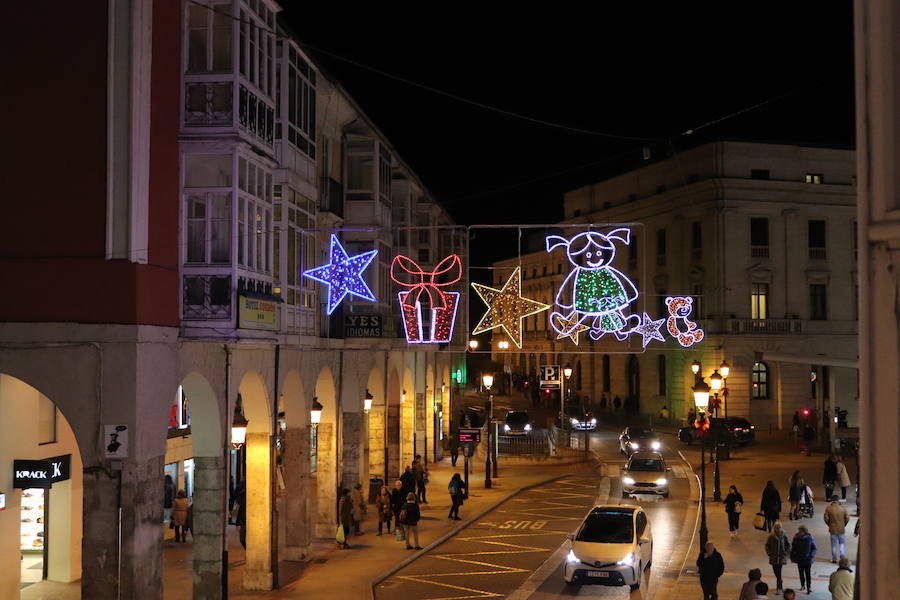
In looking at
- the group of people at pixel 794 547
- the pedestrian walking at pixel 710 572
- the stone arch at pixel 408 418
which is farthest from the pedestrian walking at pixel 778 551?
the stone arch at pixel 408 418

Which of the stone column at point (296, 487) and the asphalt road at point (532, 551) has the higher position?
the stone column at point (296, 487)

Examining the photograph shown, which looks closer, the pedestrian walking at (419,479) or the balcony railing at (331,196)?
the balcony railing at (331,196)

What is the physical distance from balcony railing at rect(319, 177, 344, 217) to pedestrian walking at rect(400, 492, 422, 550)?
8.63m

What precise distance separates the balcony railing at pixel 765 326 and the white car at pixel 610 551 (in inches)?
1611

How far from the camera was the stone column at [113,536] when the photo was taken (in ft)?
50.2

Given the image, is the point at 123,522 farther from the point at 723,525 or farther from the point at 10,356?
the point at 723,525

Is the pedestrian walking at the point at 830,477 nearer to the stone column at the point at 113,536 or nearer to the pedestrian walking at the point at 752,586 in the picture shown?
the pedestrian walking at the point at 752,586

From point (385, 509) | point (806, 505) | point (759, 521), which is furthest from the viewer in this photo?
point (806, 505)

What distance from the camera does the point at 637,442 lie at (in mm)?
47875

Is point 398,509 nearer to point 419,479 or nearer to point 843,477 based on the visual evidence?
point 419,479

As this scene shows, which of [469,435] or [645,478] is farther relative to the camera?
[469,435]

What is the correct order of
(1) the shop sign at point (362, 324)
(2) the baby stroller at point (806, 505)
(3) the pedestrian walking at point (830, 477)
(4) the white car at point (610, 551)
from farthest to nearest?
1. (3) the pedestrian walking at point (830, 477)
2. (2) the baby stroller at point (806, 505)
3. (1) the shop sign at point (362, 324)
4. (4) the white car at point (610, 551)

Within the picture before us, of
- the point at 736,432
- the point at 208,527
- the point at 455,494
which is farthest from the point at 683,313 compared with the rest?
the point at 208,527

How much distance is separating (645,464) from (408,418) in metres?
→ 11.1
